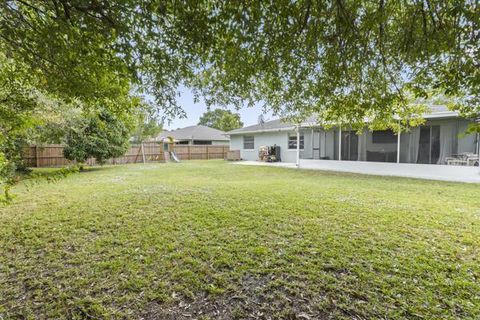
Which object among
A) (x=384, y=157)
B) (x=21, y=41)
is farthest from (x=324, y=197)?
(x=384, y=157)

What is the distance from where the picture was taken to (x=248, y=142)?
21016 mm

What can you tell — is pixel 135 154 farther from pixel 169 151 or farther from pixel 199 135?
pixel 199 135

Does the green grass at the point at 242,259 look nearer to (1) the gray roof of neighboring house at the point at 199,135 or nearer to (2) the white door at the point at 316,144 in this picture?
(2) the white door at the point at 316,144

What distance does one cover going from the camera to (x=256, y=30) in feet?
8.77

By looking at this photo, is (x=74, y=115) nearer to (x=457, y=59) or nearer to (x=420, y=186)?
(x=457, y=59)

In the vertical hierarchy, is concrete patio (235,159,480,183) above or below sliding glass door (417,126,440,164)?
below

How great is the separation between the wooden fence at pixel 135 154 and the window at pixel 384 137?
1546 centimetres

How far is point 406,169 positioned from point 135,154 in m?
17.7

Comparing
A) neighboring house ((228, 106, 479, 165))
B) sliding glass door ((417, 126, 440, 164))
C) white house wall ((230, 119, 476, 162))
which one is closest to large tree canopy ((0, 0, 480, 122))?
neighboring house ((228, 106, 479, 165))

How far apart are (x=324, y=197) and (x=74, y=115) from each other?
10.3 m

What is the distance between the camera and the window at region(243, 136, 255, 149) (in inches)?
813

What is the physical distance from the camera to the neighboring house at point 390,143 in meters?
9.92

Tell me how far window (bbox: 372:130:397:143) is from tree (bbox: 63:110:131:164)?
12133mm

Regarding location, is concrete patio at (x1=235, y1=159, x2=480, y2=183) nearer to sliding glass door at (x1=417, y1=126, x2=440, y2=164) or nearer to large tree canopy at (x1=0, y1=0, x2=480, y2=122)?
sliding glass door at (x1=417, y1=126, x2=440, y2=164)
